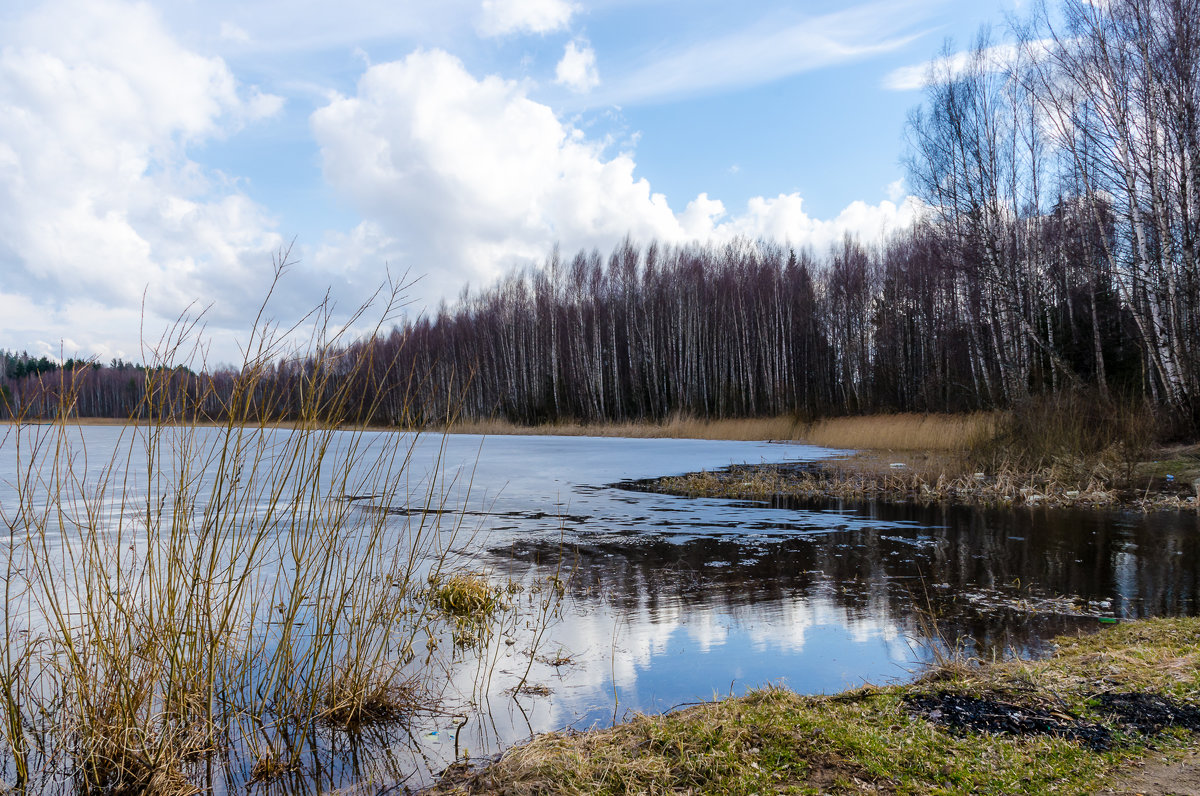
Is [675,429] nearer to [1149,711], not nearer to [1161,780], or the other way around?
[1149,711]

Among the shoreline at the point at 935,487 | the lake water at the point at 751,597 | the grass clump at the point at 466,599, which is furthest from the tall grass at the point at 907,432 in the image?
the grass clump at the point at 466,599

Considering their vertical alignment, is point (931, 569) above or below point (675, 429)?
below

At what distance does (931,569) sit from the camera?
19.1 feet

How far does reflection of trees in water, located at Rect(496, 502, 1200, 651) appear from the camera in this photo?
4.55 meters

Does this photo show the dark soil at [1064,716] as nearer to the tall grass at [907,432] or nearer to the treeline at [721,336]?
the tall grass at [907,432]

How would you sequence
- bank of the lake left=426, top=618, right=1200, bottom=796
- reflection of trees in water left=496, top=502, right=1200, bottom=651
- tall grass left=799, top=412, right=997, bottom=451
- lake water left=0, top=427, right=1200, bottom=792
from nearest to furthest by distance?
1. bank of the lake left=426, top=618, right=1200, bottom=796
2. lake water left=0, top=427, right=1200, bottom=792
3. reflection of trees in water left=496, top=502, right=1200, bottom=651
4. tall grass left=799, top=412, right=997, bottom=451

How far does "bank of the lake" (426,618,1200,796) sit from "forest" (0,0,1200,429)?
1.31m

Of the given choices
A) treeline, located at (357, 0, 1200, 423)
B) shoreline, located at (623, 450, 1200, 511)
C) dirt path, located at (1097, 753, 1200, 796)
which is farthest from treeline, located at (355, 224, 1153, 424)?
dirt path, located at (1097, 753, 1200, 796)

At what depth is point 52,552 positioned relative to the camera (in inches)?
243

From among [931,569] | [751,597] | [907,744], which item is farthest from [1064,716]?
[931,569]

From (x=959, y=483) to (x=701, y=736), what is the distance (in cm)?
970

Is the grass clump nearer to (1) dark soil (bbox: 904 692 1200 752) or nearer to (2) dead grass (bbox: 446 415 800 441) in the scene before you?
(1) dark soil (bbox: 904 692 1200 752)

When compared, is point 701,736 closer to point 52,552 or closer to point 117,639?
point 117,639

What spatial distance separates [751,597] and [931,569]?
1837 mm
